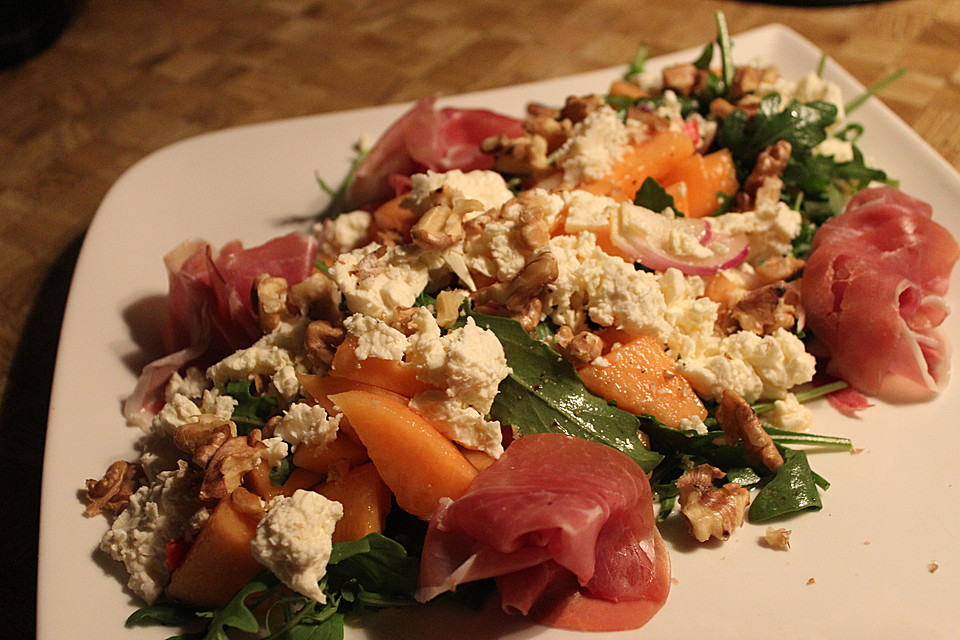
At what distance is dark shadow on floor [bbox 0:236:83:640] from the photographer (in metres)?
2.02

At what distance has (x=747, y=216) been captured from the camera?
7.65 feet

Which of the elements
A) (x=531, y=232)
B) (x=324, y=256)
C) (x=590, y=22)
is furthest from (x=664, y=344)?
(x=590, y=22)

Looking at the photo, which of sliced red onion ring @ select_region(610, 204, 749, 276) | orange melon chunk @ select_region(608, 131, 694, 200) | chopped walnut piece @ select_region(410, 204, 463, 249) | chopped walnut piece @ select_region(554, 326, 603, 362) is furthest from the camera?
orange melon chunk @ select_region(608, 131, 694, 200)

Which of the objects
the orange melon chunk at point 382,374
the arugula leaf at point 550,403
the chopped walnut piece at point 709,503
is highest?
the orange melon chunk at point 382,374

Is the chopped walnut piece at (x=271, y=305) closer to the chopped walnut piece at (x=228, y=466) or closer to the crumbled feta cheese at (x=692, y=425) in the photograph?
the chopped walnut piece at (x=228, y=466)

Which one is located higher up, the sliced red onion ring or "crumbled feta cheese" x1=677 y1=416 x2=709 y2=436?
the sliced red onion ring

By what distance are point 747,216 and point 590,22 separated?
7.06 ft

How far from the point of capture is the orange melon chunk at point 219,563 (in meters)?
1.69

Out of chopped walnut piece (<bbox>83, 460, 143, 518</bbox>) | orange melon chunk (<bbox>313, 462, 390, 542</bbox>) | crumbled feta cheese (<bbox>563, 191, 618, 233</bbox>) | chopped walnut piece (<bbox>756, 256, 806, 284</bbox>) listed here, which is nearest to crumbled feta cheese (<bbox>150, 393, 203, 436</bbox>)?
chopped walnut piece (<bbox>83, 460, 143, 518</bbox>)

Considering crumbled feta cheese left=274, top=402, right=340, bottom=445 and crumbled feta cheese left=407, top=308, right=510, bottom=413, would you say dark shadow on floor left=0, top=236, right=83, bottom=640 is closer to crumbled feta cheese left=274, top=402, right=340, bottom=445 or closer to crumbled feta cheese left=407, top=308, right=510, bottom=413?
crumbled feta cheese left=274, top=402, right=340, bottom=445

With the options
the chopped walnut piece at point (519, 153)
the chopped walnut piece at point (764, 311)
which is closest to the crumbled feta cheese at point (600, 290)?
the chopped walnut piece at point (764, 311)

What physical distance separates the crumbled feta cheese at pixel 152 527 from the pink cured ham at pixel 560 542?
A: 56 centimetres

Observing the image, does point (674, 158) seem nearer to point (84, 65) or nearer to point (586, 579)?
point (586, 579)

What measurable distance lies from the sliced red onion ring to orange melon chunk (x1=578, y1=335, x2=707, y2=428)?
0.90 feet
